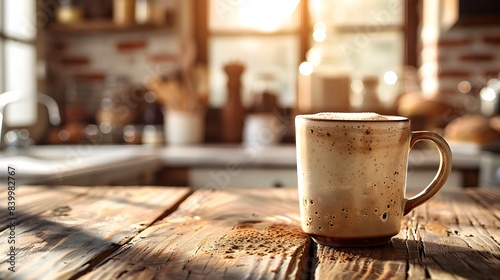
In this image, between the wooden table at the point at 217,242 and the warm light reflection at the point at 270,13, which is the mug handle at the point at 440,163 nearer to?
the wooden table at the point at 217,242

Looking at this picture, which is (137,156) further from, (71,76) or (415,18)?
(415,18)

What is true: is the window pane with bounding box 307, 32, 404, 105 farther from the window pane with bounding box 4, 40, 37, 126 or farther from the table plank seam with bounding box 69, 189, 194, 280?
the table plank seam with bounding box 69, 189, 194, 280

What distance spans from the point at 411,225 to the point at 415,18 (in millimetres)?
2261

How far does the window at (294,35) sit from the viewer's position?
2.81 m

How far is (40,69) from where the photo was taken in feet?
9.31

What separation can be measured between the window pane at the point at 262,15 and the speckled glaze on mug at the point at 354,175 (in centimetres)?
232

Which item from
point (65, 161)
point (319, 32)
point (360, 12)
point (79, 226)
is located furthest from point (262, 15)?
point (79, 226)

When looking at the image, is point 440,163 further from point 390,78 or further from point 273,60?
point 273,60

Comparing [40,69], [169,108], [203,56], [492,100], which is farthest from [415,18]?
[40,69]

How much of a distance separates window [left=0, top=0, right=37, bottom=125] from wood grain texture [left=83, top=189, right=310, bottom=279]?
1.85 m

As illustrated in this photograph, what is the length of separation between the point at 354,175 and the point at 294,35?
2354 millimetres

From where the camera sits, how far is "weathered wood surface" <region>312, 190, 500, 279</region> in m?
0.49

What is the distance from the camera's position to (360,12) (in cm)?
280

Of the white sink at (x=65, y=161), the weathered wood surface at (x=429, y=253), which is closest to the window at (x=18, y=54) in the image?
the white sink at (x=65, y=161)
